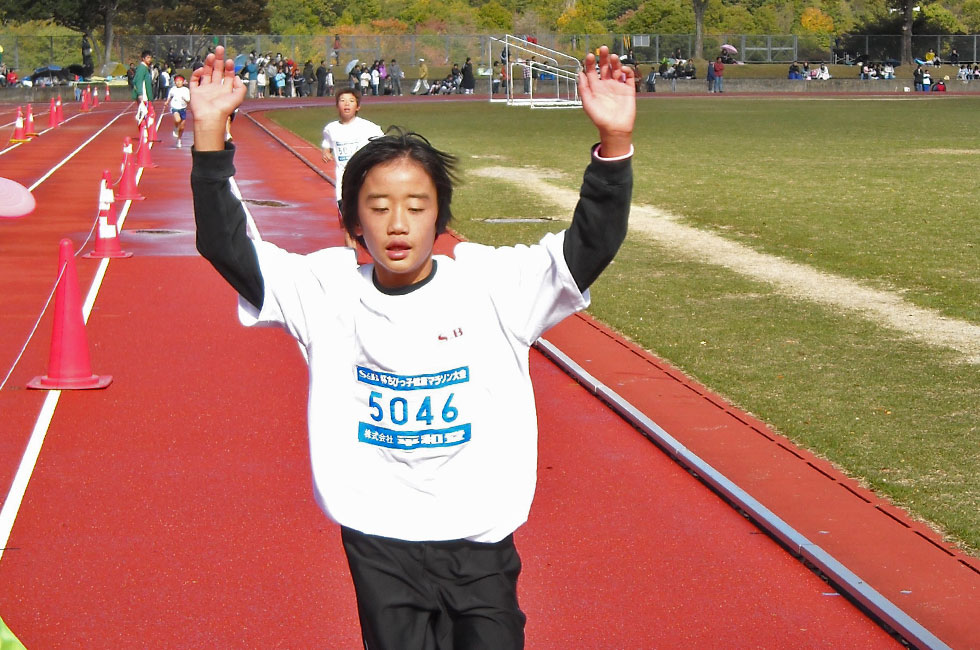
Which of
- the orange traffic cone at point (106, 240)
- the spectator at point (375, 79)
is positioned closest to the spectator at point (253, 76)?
the spectator at point (375, 79)

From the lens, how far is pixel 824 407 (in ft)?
26.5

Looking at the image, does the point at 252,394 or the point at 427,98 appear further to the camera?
the point at 427,98

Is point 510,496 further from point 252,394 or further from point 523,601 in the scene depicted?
point 252,394

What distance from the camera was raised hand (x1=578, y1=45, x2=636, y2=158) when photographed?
8.93 ft

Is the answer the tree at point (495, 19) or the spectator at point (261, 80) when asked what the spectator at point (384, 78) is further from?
the tree at point (495, 19)

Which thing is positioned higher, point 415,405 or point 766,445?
point 415,405

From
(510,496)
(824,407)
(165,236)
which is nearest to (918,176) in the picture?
(165,236)

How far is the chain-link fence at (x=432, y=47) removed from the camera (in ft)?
227

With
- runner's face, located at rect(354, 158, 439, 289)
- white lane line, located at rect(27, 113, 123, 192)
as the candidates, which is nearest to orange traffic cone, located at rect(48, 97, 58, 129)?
white lane line, located at rect(27, 113, 123, 192)

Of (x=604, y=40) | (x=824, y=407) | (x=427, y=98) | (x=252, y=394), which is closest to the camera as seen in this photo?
(x=824, y=407)

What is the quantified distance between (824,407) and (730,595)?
3043mm

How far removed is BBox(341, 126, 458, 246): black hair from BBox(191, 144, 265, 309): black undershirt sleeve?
0.81 ft

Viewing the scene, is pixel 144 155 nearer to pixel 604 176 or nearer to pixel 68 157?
pixel 68 157

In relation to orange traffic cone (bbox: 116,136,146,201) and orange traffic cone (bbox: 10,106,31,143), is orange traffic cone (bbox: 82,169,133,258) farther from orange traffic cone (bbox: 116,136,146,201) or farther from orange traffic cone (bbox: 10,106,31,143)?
orange traffic cone (bbox: 10,106,31,143)
